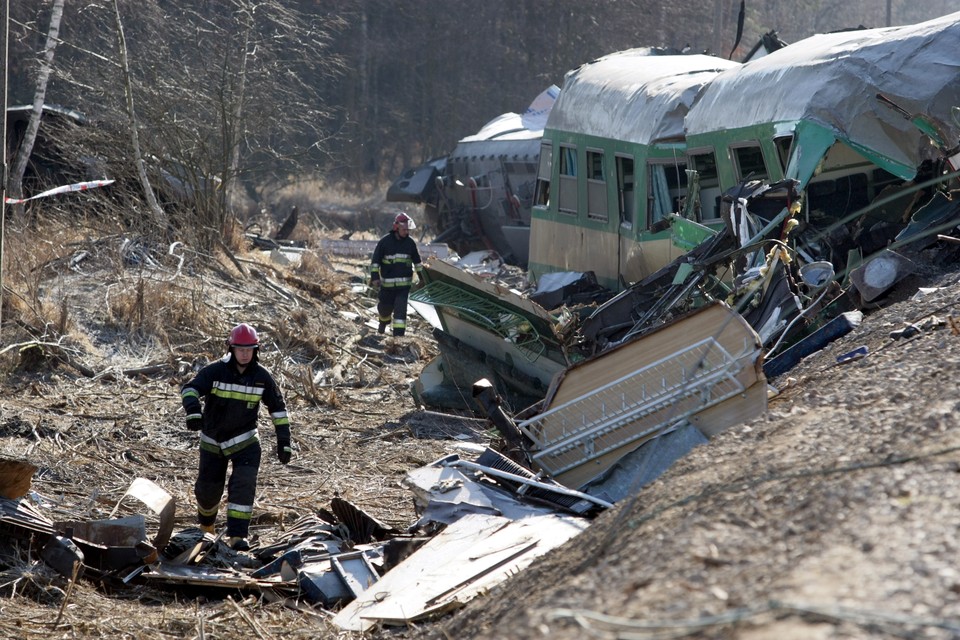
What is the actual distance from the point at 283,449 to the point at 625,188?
278 inches

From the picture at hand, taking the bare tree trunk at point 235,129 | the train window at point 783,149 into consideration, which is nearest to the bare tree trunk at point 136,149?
the bare tree trunk at point 235,129

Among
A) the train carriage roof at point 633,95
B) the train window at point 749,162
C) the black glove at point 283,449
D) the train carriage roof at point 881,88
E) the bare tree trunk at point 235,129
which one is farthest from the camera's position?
the bare tree trunk at point 235,129

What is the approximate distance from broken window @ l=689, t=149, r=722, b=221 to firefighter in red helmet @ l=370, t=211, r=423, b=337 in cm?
438

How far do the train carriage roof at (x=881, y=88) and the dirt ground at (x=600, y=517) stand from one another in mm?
1339

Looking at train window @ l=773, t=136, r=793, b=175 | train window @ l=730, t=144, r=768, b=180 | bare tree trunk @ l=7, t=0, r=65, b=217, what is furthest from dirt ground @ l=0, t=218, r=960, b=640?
bare tree trunk @ l=7, t=0, r=65, b=217

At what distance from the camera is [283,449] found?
8078mm

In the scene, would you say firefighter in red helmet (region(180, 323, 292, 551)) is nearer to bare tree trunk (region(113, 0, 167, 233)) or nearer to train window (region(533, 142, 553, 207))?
train window (region(533, 142, 553, 207))

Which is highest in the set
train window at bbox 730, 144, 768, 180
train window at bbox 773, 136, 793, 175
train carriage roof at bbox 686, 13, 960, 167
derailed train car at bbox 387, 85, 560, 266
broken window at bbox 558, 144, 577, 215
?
train carriage roof at bbox 686, 13, 960, 167

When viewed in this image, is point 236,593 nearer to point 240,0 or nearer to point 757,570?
point 757,570

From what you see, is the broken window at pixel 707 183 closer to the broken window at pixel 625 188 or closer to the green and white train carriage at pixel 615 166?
the green and white train carriage at pixel 615 166

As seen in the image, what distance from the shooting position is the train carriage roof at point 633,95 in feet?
42.6

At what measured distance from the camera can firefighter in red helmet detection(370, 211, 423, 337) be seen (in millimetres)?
15398

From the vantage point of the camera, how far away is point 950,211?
32.3 ft

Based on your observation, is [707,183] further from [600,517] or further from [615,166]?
[600,517]
